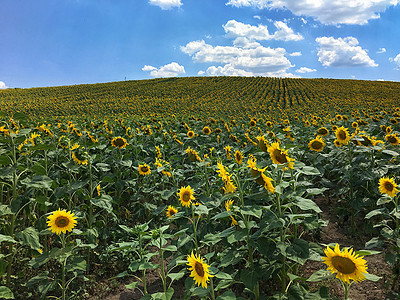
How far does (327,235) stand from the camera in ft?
13.9

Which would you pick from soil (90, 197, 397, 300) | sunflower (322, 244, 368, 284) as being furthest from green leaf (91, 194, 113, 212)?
sunflower (322, 244, 368, 284)

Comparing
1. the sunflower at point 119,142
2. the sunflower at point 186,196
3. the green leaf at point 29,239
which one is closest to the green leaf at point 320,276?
the sunflower at point 186,196

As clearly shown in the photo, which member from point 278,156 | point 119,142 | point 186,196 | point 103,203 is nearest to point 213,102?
point 119,142

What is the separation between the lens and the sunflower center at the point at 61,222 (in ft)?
8.56

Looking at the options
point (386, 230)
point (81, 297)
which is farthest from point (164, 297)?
point (386, 230)

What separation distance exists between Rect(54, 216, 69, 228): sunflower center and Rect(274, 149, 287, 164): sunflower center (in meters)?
2.08

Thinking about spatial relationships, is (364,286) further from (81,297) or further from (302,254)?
(81,297)

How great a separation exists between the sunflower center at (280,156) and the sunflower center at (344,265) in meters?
0.89

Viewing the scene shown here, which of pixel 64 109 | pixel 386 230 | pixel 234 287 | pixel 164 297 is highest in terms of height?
pixel 64 109

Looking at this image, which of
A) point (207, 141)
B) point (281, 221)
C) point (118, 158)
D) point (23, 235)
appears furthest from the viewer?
point (207, 141)

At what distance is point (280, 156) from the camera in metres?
2.39

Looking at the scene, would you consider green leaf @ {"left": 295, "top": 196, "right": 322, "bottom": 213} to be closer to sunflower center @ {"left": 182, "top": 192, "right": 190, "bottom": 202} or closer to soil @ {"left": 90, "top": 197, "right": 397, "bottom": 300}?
soil @ {"left": 90, "top": 197, "right": 397, "bottom": 300}

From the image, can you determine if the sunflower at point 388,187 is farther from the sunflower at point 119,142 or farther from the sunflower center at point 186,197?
the sunflower at point 119,142

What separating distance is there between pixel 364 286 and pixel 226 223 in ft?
5.58
